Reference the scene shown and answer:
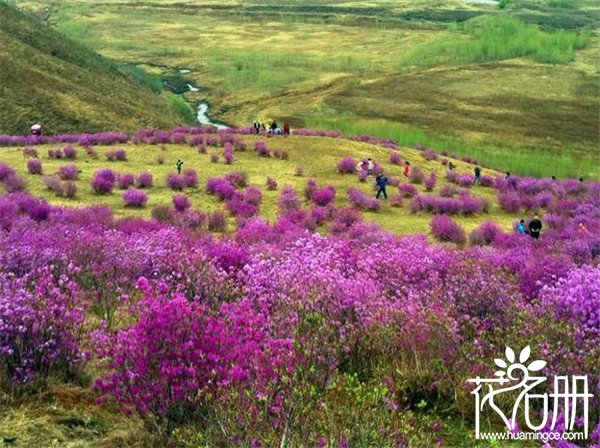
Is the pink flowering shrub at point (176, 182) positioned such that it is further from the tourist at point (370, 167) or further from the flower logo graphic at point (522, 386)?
the flower logo graphic at point (522, 386)

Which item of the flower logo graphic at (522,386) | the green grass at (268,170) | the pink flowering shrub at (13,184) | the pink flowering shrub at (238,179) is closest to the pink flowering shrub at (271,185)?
the green grass at (268,170)

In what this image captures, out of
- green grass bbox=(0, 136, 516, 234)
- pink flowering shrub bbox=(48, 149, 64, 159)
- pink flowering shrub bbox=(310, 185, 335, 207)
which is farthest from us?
pink flowering shrub bbox=(48, 149, 64, 159)

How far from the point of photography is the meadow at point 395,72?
64.6 m

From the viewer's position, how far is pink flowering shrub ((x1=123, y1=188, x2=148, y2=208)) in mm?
27516

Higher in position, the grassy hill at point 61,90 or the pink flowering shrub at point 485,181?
the grassy hill at point 61,90

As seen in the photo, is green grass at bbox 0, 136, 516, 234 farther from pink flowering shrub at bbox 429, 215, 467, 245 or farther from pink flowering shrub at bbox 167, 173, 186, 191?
pink flowering shrub at bbox 429, 215, 467, 245

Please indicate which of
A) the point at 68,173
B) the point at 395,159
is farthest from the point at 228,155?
the point at 395,159

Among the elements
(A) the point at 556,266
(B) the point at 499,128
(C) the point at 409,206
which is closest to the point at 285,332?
(A) the point at 556,266

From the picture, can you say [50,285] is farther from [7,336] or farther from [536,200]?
[536,200]

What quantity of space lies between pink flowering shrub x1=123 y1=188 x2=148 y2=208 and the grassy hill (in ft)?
88.3

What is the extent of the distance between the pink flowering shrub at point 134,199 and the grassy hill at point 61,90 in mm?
26901

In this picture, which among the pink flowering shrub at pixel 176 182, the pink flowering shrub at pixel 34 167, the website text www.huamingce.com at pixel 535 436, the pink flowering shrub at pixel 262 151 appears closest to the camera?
the website text www.huamingce.com at pixel 535 436

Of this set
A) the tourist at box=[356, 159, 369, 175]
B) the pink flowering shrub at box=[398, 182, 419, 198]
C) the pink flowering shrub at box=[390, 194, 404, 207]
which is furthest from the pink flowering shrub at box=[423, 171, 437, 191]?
the pink flowering shrub at box=[390, 194, 404, 207]

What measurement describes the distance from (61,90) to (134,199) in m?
34.7
